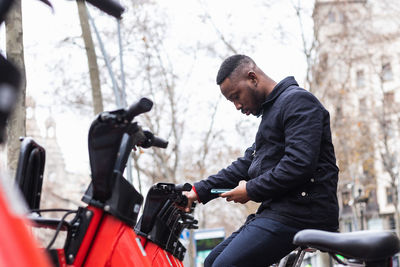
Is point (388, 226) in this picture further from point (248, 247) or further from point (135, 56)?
point (248, 247)

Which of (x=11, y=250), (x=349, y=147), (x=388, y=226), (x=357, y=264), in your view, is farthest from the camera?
(x=388, y=226)

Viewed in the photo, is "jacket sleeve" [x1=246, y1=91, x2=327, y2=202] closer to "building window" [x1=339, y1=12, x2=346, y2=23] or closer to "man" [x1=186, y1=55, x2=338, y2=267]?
"man" [x1=186, y1=55, x2=338, y2=267]

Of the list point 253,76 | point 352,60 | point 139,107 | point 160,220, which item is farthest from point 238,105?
point 352,60

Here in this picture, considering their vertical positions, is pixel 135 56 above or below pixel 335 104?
above

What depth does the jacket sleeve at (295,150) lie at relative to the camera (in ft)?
10.7

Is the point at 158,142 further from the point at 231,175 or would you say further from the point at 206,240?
the point at 206,240

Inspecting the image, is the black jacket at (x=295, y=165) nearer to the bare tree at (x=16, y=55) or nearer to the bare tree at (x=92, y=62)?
the bare tree at (x=16, y=55)

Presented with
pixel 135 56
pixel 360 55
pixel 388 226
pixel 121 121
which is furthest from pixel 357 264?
pixel 388 226

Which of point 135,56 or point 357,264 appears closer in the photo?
point 357,264

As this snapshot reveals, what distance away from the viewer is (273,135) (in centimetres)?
354

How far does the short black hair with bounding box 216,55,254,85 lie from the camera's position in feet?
12.4

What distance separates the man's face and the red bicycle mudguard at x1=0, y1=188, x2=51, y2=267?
2.81m

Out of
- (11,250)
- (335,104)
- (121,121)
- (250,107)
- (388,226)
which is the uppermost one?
(335,104)

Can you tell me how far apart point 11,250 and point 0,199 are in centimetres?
10
